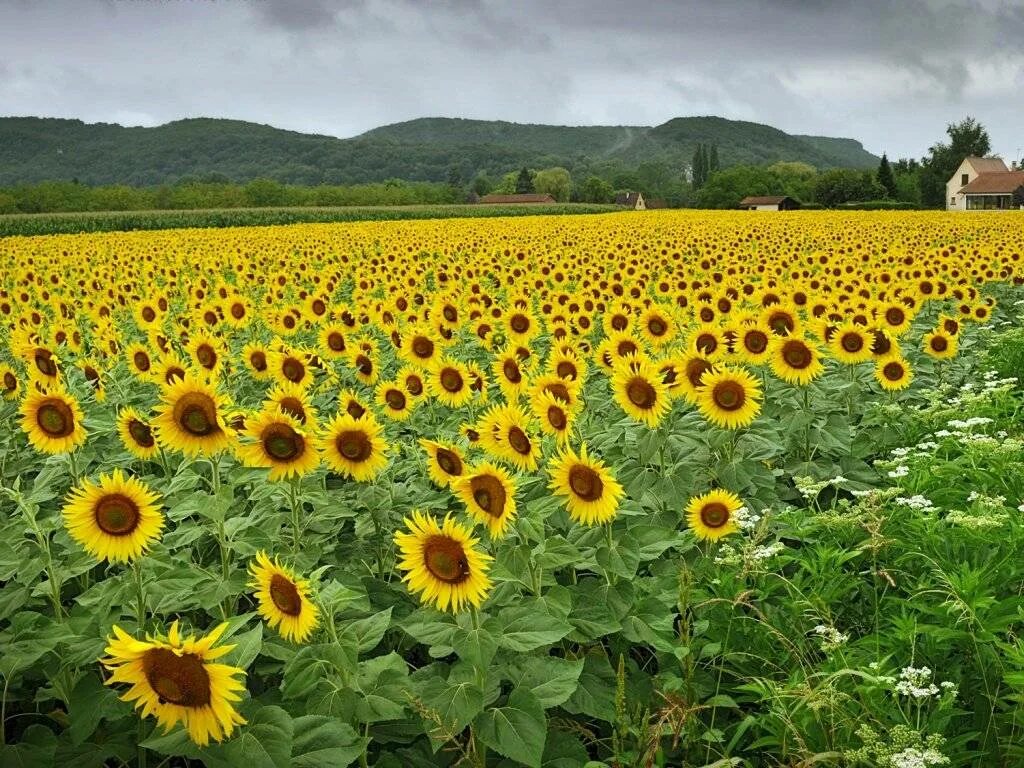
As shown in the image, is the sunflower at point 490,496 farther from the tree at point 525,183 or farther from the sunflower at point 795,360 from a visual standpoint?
the tree at point 525,183

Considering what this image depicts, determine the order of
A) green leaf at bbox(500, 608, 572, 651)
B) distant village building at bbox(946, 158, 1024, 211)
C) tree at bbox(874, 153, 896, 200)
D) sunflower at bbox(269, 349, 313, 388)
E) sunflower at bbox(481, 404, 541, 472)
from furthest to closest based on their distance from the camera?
distant village building at bbox(946, 158, 1024, 211)
tree at bbox(874, 153, 896, 200)
sunflower at bbox(269, 349, 313, 388)
sunflower at bbox(481, 404, 541, 472)
green leaf at bbox(500, 608, 572, 651)

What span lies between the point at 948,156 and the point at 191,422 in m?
115

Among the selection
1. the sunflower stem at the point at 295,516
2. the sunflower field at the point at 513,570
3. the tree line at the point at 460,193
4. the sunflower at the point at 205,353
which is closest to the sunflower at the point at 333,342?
the sunflower field at the point at 513,570

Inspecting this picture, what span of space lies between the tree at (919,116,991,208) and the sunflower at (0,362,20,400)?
99.0m

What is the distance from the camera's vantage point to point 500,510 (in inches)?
115

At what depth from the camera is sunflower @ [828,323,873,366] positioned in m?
6.07

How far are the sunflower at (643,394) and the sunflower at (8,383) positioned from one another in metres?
3.56

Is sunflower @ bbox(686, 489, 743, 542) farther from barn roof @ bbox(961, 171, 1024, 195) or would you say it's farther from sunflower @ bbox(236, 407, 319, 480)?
barn roof @ bbox(961, 171, 1024, 195)

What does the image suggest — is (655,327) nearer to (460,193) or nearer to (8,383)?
(8,383)

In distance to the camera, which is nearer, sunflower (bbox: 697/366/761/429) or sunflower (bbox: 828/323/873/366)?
sunflower (bbox: 697/366/761/429)

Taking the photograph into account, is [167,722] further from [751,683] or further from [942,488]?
[942,488]

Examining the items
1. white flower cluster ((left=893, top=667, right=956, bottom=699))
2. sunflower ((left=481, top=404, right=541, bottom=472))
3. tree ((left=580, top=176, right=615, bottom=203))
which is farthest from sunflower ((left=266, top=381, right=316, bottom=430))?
tree ((left=580, top=176, right=615, bottom=203))

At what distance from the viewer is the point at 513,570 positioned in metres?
3.16

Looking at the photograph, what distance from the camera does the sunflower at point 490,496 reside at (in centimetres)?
290
